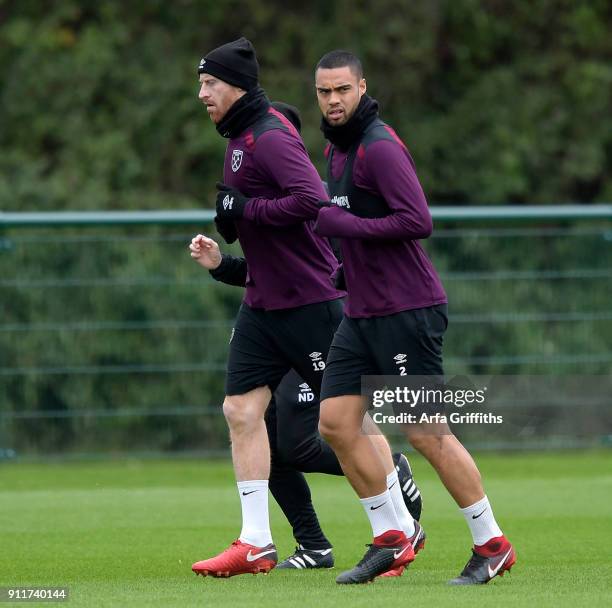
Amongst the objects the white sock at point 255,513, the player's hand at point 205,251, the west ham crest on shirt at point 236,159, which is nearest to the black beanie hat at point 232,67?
the west ham crest on shirt at point 236,159

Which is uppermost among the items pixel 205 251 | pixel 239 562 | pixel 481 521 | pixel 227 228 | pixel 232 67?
pixel 232 67

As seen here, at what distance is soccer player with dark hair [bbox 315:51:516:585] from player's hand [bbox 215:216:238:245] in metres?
0.64

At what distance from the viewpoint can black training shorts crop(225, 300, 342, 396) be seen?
23.1ft

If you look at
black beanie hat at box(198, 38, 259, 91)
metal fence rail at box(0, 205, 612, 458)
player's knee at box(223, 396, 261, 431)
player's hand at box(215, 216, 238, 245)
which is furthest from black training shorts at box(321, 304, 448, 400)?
metal fence rail at box(0, 205, 612, 458)

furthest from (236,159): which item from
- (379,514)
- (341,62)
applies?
(379,514)

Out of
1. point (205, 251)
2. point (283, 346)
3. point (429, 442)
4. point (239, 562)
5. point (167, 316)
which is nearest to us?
point (429, 442)

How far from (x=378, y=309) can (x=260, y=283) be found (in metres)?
0.86

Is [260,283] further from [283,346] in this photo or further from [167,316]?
[167,316]

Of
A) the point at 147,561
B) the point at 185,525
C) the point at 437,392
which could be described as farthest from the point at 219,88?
the point at 185,525

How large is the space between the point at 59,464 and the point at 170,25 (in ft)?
23.0

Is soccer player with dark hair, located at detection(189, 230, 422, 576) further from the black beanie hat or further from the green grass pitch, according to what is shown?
the black beanie hat

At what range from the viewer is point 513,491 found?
1039cm

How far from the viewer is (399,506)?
7004mm

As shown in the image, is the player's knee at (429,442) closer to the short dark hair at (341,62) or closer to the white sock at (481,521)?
the white sock at (481,521)
